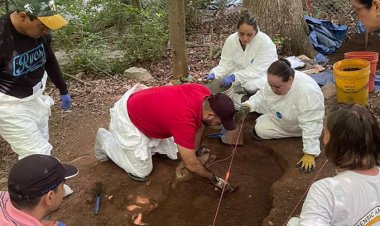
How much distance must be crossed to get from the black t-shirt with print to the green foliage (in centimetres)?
321

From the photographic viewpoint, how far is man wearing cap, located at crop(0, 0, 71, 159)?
278 cm

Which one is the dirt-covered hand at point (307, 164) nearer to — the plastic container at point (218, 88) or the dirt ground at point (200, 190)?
the dirt ground at point (200, 190)

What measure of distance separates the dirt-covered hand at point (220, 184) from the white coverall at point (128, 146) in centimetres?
69

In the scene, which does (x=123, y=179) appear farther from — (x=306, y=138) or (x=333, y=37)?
(x=333, y=37)

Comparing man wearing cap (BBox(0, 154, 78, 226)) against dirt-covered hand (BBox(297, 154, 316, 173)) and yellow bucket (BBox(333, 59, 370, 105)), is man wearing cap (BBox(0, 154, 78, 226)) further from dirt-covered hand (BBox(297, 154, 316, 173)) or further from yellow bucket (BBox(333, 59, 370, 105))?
yellow bucket (BBox(333, 59, 370, 105))

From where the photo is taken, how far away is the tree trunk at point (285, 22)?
6.04 meters

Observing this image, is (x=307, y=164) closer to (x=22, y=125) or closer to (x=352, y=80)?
(x=352, y=80)

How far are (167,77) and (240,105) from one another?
1.89m

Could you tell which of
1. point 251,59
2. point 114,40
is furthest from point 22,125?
point 114,40

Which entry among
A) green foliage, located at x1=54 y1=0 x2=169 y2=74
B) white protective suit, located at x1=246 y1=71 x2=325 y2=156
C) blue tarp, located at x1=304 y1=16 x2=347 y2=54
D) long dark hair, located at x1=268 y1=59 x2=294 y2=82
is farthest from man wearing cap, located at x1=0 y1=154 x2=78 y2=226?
blue tarp, located at x1=304 y1=16 x2=347 y2=54

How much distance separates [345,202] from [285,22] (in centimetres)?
496

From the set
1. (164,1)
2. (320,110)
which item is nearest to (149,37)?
(164,1)

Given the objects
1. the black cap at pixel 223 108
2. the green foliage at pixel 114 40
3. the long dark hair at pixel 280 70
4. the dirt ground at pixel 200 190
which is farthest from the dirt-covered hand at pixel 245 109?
the green foliage at pixel 114 40

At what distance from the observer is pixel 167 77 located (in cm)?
629
